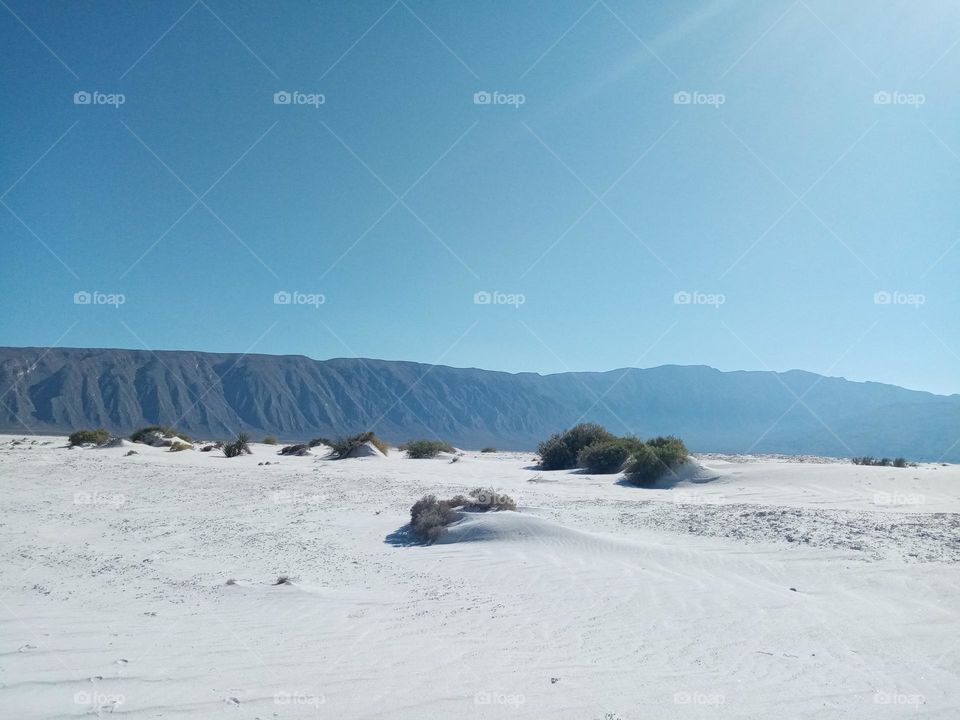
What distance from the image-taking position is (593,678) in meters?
4.86

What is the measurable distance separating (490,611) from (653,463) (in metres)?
13.9

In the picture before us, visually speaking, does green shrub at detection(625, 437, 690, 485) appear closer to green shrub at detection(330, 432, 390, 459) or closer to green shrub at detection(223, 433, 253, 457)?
green shrub at detection(330, 432, 390, 459)

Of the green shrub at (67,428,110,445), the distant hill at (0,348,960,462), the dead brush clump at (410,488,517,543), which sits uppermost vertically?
the distant hill at (0,348,960,462)

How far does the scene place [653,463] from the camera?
64.2 feet

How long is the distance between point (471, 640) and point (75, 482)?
57.2ft

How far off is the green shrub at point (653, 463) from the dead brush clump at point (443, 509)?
804 cm

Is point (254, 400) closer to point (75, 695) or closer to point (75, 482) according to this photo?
point (75, 482)

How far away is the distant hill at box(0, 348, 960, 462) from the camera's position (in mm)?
79975

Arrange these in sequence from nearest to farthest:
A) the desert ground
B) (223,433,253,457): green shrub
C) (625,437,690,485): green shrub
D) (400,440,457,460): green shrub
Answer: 1. the desert ground
2. (625,437,690,485): green shrub
3. (223,433,253,457): green shrub
4. (400,440,457,460): green shrub

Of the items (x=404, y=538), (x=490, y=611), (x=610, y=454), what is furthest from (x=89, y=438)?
(x=490, y=611)

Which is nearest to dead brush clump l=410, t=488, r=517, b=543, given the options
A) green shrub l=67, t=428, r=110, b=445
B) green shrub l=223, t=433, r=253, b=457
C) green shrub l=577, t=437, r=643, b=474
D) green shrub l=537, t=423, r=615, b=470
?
green shrub l=577, t=437, r=643, b=474

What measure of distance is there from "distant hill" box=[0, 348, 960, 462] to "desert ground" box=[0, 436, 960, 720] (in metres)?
60.6

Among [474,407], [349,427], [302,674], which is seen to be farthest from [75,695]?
[474,407]

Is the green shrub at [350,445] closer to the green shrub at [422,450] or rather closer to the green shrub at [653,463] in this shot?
the green shrub at [422,450]
